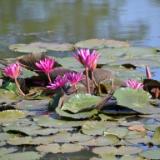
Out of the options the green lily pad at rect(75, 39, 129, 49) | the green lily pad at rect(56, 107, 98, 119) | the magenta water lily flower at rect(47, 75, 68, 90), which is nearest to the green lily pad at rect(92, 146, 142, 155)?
the green lily pad at rect(56, 107, 98, 119)

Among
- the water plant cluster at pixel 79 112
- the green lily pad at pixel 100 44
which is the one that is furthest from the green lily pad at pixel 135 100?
the green lily pad at pixel 100 44

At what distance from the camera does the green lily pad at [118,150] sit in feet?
6.24

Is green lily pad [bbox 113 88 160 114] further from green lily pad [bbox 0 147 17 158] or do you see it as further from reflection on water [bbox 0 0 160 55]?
reflection on water [bbox 0 0 160 55]

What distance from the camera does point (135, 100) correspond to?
7.73 ft

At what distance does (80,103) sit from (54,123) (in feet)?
0.59

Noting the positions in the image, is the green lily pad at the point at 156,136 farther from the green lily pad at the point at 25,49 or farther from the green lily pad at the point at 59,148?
the green lily pad at the point at 25,49

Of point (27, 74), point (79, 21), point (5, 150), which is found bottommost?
point (5, 150)

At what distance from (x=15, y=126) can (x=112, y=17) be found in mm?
3261

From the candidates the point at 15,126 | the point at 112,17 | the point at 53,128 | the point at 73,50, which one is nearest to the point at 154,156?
the point at 53,128

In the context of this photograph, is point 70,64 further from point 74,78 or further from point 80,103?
point 80,103

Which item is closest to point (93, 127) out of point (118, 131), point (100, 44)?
point (118, 131)

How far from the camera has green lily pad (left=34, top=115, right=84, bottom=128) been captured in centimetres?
220

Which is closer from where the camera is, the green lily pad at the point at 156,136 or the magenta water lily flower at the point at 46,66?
the green lily pad at the point at 156,136

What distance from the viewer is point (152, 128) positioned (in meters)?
2.13
